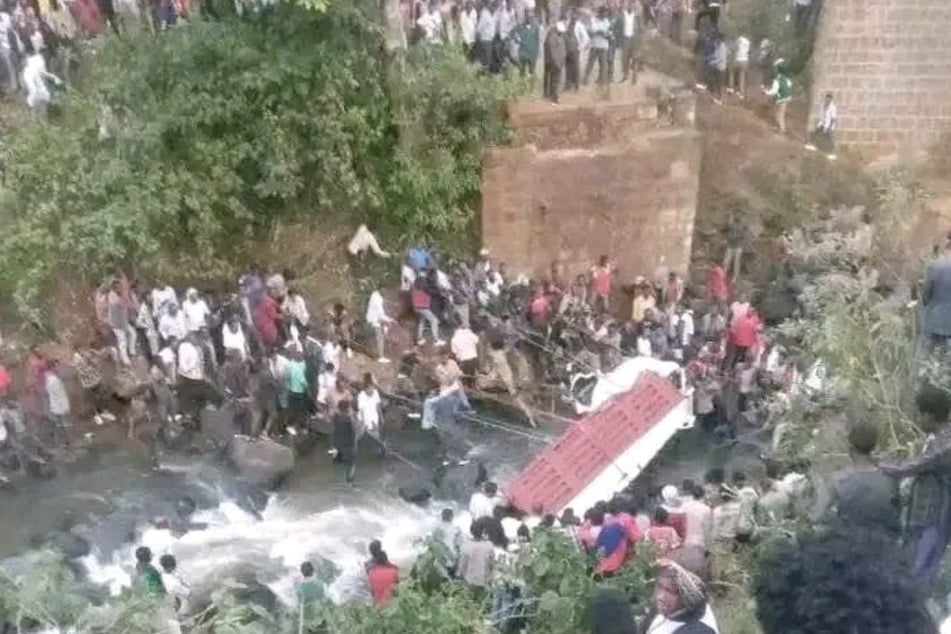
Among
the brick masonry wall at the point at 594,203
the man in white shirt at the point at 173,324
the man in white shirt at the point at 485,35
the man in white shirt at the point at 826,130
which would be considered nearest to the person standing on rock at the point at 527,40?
the man in white shirt at the point at 485,35

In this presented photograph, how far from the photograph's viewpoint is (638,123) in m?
15.7

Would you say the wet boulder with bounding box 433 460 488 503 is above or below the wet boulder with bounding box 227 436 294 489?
below

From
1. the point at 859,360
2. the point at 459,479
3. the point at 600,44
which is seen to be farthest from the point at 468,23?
the point at 859,360

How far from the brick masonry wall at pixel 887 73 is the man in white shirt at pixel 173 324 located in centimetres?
893

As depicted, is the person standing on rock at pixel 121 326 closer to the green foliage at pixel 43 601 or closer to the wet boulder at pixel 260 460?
the wet boulder at pixel 260 460

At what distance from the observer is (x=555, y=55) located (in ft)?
49.4

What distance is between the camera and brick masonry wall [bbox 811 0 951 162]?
1644cm

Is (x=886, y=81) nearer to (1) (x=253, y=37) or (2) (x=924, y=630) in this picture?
(1) (x=253, y=37)

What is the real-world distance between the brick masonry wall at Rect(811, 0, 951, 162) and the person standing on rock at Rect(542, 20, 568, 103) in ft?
12.6

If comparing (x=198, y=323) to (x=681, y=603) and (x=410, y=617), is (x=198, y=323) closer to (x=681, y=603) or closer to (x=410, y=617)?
(x=410, y=617)

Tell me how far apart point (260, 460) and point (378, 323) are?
91.4 inches

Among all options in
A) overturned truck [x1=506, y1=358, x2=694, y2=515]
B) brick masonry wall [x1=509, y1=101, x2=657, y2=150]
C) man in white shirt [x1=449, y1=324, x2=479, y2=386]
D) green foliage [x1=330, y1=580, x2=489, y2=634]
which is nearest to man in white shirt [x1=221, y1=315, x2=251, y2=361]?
man in white shirt [x1=449, y1=324, x2=479, y2=386]

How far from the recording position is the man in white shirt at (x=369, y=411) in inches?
503

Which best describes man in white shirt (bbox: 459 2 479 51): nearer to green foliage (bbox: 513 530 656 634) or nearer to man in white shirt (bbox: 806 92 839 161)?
man in white shirt (bbox: 806 92 839 161)
